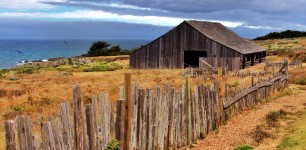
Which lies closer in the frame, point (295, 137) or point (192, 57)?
point (295, 137)

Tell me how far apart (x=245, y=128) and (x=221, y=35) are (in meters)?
31.3

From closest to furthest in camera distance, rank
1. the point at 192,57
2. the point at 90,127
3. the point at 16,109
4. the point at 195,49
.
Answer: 1. the point at 90,127
2. the point at 16,109
3. the point at 195,49
4. the point at 192,57

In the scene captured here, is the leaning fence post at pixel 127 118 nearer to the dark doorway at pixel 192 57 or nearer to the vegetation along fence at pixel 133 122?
the vegetation along fence at pixel 133 122

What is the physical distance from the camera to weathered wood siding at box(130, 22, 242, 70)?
36750mm

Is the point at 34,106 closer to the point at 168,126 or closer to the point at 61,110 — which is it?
the point at 168,126

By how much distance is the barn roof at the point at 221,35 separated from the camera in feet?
129

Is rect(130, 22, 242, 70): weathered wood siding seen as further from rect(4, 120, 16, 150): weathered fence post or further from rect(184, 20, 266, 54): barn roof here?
rect(4, 120, 16, 150): weathered fence post

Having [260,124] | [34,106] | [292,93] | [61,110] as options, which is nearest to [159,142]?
[61,110]

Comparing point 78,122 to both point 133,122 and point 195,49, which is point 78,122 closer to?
point 133,122

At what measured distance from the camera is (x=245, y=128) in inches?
490

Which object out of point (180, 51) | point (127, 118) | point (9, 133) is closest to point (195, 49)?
point (180, 51)

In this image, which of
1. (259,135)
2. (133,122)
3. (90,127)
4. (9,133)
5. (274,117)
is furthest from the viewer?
(274,117)

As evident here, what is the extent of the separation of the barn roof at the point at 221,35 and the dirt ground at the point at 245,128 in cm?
2141

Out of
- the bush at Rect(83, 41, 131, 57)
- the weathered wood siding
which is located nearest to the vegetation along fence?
the weathered wood siding
